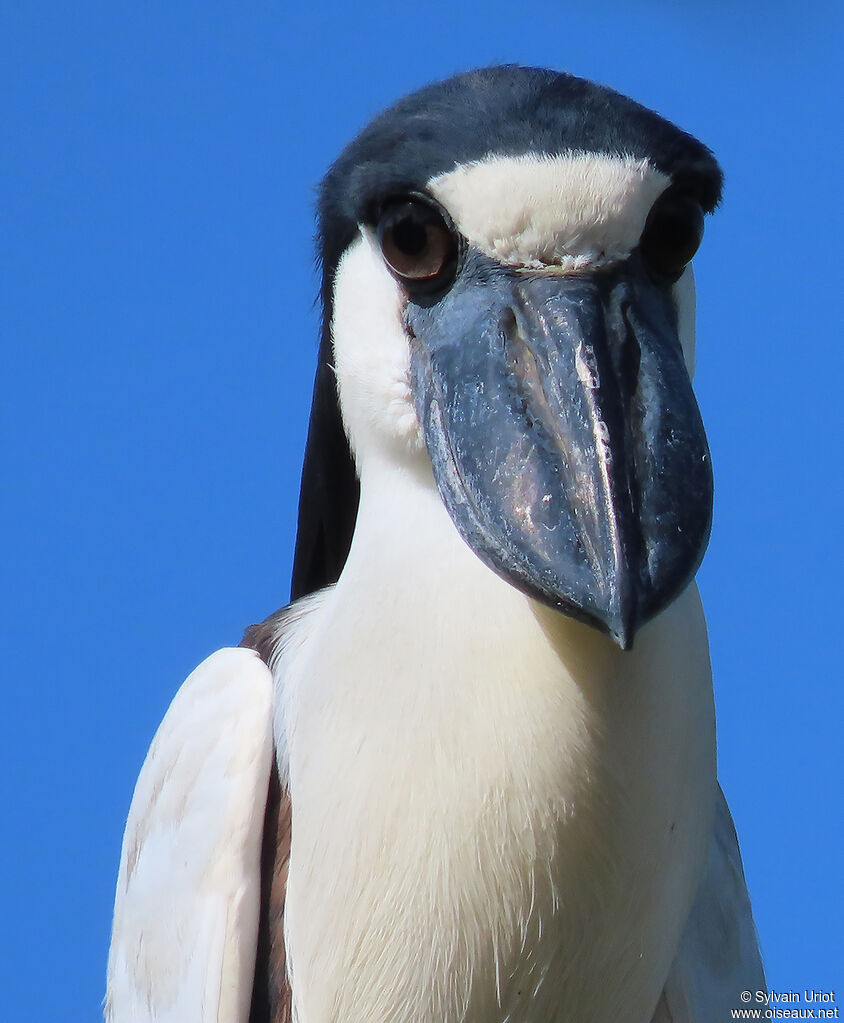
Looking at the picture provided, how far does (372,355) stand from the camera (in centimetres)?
214

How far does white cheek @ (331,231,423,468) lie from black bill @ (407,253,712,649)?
2.5 inches

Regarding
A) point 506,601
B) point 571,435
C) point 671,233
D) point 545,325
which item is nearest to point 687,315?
point 671,233

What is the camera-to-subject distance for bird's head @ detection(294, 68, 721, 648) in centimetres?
172

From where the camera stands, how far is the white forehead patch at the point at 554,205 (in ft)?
6.10

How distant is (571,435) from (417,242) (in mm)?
431

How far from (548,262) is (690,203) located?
26cm

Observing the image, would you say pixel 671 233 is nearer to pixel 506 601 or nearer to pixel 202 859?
pixel 506 601

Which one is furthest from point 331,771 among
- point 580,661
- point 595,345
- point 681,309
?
point 681,309

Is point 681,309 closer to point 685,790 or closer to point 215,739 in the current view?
point 685,790

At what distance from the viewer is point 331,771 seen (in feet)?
6.70

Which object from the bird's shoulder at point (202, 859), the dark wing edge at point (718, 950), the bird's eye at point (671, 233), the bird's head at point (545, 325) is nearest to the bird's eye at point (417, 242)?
the bird's head at point (545, 325)

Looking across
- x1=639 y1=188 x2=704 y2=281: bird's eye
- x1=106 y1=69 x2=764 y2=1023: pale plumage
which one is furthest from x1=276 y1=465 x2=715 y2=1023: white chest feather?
x1=639 y1=188 x2=704 y2=281: bird's eye

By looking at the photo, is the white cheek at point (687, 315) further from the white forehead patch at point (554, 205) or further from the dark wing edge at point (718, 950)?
the dark wing edge at point (718, 950)

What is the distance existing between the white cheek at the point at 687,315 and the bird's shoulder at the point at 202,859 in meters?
0.93
